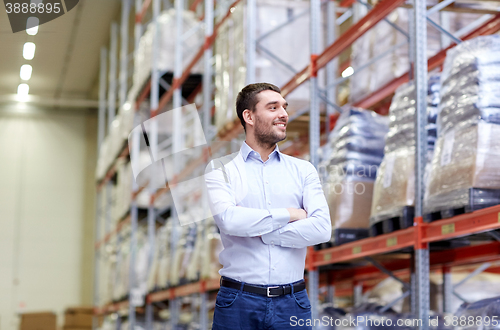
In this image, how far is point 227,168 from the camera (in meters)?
3.00

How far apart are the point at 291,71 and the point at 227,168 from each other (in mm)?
4179

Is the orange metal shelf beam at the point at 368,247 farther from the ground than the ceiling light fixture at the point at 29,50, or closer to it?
closer to it

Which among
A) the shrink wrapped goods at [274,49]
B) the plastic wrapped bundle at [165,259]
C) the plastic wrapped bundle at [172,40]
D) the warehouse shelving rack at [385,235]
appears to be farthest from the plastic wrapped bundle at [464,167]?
the plastic wrapped bundle at [172,40]

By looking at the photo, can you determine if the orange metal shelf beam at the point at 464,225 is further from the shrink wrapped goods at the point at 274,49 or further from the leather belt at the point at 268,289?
the shrink wrapped goods at the point at 274,49

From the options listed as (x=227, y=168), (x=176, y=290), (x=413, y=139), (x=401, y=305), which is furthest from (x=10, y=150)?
(x=176, y=290)

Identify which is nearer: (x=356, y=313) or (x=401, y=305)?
(x=356, y=313)

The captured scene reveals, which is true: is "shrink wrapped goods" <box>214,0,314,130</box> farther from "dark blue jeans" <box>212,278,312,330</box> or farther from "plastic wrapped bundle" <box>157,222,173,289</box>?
"dark blue jeans" <box>212,278,312,330</box>

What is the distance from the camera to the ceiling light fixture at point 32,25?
10.9ft

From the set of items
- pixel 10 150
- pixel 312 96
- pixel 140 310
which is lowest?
pixel 140 310

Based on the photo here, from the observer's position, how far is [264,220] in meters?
2.79

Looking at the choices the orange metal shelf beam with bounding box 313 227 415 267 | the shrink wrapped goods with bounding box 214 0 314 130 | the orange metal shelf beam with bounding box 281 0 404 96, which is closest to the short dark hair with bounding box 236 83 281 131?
the orange metal shelf beam with bounding box 313 227 415 267

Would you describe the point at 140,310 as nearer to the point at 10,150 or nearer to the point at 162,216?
the point at 162,216

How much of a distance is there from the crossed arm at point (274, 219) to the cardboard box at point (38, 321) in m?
15.3

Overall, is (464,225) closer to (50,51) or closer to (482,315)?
(482,315)
